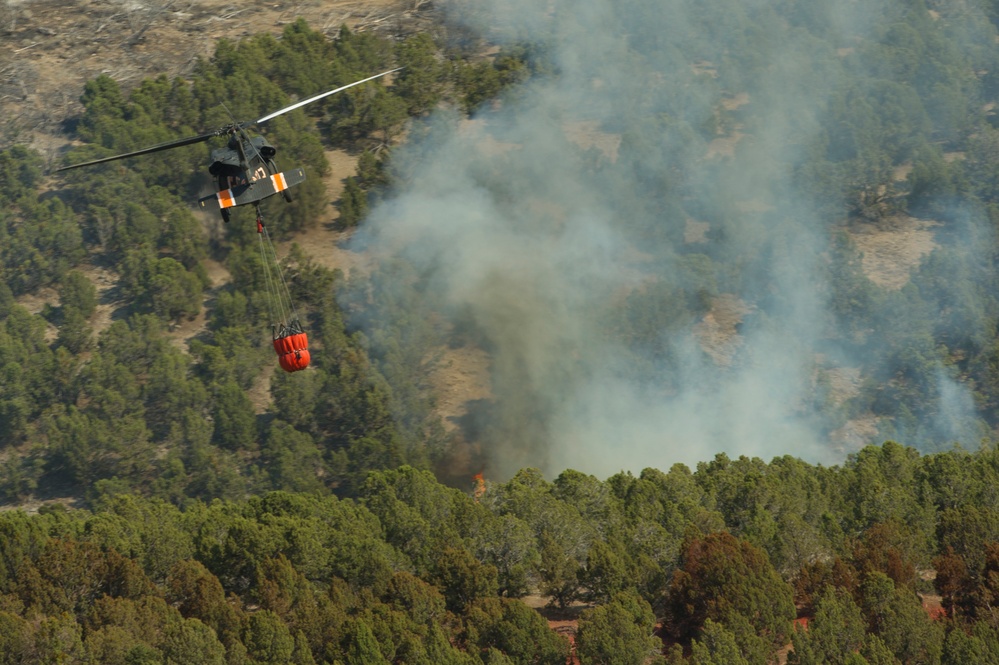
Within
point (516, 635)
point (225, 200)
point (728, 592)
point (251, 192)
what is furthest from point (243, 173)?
point (728, 592)

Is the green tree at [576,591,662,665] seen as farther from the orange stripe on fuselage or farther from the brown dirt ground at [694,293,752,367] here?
the brown dirt ground at [694,293,752,367]

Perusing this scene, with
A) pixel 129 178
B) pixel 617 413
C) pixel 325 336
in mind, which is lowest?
pixel 617 413

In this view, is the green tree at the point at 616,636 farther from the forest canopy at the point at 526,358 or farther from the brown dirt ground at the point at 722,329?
the brown dirt ground at the point at 722,329

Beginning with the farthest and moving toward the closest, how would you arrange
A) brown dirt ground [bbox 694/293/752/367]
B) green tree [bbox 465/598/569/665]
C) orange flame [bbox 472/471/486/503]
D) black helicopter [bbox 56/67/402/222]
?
brown dirt ground [bbox 694/293/752/367]
orange flame [bbox 472/471/486/503]
black helicopter [bbox 56/67/402/222]
green tree [bbox 465/598/569/665]

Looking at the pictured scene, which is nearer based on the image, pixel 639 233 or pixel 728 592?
pixel 728 592

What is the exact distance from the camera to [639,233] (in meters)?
94.2

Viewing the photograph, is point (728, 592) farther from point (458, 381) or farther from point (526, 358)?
point (526, 358)

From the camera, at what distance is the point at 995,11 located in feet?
363

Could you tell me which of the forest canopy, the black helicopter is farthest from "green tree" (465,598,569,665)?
the black helicopter

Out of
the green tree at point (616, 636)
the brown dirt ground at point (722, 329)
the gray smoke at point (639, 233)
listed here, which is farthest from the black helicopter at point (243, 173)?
the brown dirt ground at point (722, 329)

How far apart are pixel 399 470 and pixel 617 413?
22693 millimetres

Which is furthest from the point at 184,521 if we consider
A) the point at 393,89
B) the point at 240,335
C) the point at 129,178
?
the point at 393,89

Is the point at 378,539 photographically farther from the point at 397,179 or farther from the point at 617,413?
the point at 397,179

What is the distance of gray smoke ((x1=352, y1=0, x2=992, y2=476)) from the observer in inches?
3305
